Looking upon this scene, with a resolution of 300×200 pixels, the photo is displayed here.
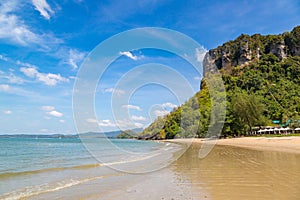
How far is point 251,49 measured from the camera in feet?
416

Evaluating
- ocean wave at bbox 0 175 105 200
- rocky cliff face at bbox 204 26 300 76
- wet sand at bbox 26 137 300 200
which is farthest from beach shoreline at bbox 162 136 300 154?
rocky cliff face at bbox 204 26 300 76

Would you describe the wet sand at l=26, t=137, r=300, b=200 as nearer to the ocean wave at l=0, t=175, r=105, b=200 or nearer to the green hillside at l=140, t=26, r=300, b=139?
the ocean wave at l=0, t=175, r=105, b=200

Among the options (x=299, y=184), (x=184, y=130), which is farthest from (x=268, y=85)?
(x=299, y=184)

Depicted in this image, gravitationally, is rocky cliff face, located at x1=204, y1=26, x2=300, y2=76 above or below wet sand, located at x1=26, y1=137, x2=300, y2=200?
above

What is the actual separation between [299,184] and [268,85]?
343 ft

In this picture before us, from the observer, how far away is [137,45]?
15211mm

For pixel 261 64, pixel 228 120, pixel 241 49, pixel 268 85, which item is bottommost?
pixel 228 120

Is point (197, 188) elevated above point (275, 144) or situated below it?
below

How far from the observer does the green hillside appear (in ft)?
196

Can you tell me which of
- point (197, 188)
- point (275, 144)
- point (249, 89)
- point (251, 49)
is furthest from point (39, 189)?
point (251, 49)

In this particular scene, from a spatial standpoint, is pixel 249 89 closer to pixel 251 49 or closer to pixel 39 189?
pixel 251 49

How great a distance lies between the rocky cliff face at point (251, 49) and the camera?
387 feet

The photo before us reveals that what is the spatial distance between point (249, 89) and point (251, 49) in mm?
31731

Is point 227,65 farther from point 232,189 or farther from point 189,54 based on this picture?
point 232,189
